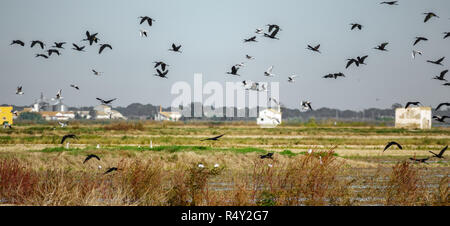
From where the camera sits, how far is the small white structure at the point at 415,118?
394 feet

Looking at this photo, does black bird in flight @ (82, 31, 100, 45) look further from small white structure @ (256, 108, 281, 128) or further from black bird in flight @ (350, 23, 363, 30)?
small white structure @ (256, 108, 281, 128)

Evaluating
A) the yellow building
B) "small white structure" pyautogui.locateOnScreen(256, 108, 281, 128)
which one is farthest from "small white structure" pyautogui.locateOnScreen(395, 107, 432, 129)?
the yellow building

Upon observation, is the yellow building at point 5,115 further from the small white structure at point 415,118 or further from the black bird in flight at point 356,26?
the small white structure at point 415,118

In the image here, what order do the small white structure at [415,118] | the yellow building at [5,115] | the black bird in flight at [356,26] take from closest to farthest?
the black bird in flight at [356,26], the yellow building at [5,115], the small white structure at [415,118]

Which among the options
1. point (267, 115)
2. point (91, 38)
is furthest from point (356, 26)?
point (267, 115)

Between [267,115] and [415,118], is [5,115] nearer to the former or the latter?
[267,115]

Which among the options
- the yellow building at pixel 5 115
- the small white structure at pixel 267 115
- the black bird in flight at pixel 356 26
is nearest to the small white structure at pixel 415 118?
the small white structure at pixel 267 115

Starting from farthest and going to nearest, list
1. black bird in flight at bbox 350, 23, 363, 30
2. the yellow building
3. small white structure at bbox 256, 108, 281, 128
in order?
small white structure at bbox 256, 108, 281, 128
the yellow building
black bird in flight at bbox 350, 23, 363, 30

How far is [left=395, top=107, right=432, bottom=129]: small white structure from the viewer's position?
12001 cm

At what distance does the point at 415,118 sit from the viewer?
122 m

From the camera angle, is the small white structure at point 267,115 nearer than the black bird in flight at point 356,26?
No

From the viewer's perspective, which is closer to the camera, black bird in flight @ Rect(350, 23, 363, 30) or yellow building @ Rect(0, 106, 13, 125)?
black bird in flight @ Rect(350, 23, 363, 30)

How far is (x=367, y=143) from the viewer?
216 ft
